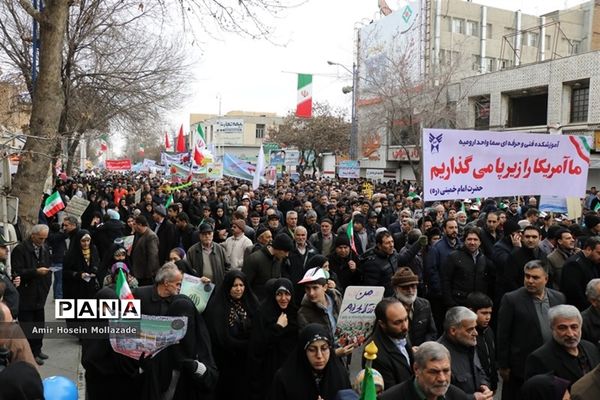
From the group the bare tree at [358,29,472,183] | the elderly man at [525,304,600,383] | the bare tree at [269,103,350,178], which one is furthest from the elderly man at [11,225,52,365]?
the bare tree at [269,103,350,178]

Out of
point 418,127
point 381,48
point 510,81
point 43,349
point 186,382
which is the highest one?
point 381,48

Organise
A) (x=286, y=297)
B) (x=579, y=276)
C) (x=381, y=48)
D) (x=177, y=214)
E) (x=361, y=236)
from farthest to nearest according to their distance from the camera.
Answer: (x=381, y=48), (x=177, y=214), (x=361, y=236), (x=579, y=276), (x=286, y=297)

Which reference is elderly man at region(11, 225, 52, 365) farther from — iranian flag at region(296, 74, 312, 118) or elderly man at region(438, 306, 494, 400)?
iranian flag at region(296, 74, 312, 118)

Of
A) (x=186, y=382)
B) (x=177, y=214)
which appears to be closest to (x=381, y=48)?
(x=177, y=214)

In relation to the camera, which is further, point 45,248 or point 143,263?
point 143,263

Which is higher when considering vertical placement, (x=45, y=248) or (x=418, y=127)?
(x=418, y=127)

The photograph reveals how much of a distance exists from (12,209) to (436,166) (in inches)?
227

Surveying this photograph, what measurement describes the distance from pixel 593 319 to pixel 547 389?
1772 millimetres

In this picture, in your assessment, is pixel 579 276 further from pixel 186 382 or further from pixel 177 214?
pixel 177 214

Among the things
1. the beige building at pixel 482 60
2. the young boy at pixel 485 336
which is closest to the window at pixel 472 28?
the beige building at pixel 482 60

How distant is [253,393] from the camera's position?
188 inches

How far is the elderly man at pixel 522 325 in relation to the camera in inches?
180

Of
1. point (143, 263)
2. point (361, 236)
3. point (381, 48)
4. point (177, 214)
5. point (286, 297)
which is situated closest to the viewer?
point (286, 297)

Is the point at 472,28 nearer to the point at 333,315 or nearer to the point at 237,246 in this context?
the point at 237,246
